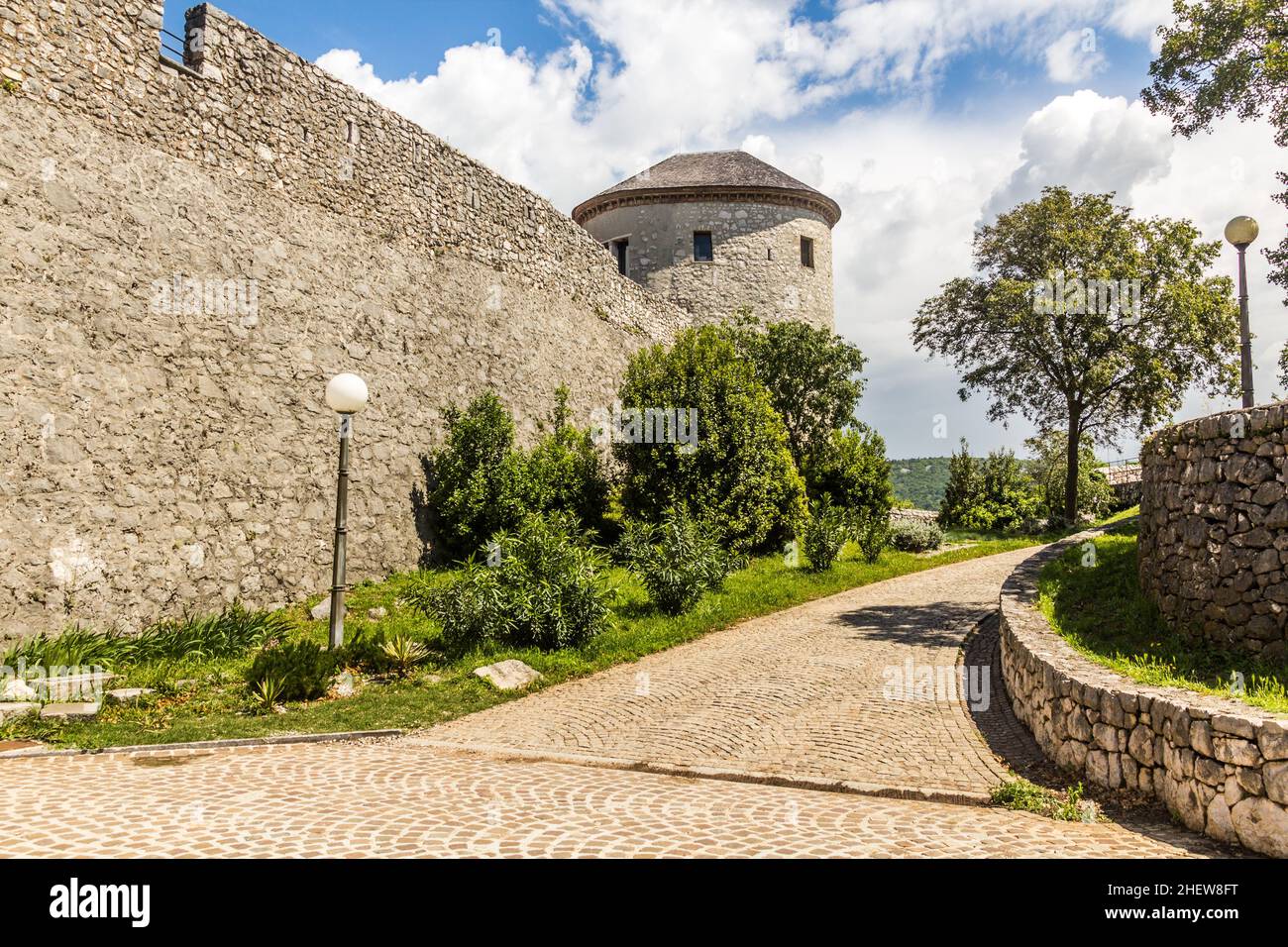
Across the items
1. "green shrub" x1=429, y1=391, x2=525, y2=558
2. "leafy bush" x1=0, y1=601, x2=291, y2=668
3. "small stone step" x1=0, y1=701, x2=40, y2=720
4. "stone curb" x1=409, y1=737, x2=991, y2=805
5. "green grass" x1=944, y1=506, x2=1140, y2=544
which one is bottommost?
"stone curb" x1=409, y1=737, x2=991, y2=805

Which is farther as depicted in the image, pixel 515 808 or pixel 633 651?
pixel 633 651

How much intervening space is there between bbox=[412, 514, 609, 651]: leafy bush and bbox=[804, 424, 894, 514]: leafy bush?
40.9 feet

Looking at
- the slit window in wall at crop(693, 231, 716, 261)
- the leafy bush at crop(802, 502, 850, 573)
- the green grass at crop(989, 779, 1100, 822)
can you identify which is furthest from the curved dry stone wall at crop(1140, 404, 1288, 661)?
the slit window in wall at crop(693, 231, 716, 261)

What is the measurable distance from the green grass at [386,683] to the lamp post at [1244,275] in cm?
764

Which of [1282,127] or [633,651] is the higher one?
[1282,127]

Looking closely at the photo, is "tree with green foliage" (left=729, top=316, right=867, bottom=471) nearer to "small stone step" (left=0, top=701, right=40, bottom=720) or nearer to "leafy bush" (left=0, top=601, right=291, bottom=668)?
"leafy bush" (left=0, top=601, right=291, bottom=668)

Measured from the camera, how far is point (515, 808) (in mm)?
5473

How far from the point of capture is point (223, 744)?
7.36m

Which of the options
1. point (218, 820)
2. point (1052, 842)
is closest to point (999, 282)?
point (1052, 842)

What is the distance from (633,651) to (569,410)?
30.7 ft

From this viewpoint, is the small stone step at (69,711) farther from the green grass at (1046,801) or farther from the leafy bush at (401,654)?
the green grass at (1046,801)

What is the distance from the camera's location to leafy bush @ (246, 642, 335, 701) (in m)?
8.81

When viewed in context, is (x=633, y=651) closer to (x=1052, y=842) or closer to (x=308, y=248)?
(x=1052, y=842)

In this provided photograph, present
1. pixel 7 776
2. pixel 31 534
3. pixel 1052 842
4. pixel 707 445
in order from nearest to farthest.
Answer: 1. pixel 1052 842
2. pixel 7 776
3. pixel 31 534
4. pixel 707 445
